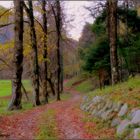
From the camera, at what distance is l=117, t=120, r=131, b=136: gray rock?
10080 mm

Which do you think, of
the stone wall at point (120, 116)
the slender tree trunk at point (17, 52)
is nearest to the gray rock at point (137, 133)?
the stone wall at point (120, 116)

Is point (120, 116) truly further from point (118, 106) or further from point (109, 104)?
point (109, 104)

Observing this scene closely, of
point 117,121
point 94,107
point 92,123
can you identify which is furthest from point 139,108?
point 94,107

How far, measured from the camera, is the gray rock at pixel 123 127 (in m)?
10.1

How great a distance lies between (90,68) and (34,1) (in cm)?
1313

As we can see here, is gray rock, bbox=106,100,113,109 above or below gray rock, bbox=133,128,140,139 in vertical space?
above

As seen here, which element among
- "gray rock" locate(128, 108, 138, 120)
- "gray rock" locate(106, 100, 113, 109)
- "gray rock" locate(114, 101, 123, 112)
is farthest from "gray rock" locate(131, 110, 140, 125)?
"gray rock" locate(106, 100, 113, 109)

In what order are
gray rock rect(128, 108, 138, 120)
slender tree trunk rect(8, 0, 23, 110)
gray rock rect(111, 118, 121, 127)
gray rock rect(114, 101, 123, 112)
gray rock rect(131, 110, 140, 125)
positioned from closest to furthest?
gray rock rect(131, 110, 140, 125)
gray rock rect(128, 108, 138, 120)
gray rock rect(111, 118, 121, 127)
gray rock rect(114, 101, 123, 112)
slender tree trunk rect(8, 0, 23, 110)

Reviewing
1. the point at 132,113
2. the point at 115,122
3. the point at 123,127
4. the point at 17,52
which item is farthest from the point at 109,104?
the point at 17,52

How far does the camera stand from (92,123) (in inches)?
507

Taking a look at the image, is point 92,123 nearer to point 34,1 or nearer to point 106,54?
point 34,1

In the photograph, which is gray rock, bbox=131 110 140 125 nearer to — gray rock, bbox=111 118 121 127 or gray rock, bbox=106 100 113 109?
gray rock, bbox=111 118 121 127

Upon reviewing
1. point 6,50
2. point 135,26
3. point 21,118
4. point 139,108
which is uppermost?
point 135,26

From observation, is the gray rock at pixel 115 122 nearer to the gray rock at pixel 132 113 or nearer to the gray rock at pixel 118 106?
the gray rock at pixel 132 113
